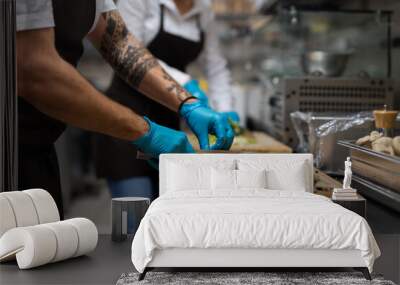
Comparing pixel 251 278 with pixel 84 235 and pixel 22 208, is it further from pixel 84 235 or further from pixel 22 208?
pixel 22 208

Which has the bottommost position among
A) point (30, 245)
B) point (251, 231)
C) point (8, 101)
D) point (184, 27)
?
point (30, 245)

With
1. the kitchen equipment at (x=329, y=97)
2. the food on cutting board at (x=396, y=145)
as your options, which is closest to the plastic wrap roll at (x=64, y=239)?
the kitchen equipment at (x=329, y=97)

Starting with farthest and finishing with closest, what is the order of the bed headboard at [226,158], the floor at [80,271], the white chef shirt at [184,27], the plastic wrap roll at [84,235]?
the white chef shirt at [184,27], the bed headboard at [226,158], the plastic wrap roll at [84,235], the floor at [80,271]

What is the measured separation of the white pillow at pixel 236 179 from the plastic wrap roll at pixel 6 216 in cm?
125

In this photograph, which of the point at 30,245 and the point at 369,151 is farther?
the point at 369,151

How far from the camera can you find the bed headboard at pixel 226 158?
15.7 ft

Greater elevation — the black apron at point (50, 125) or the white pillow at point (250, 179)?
the black apron at point (50, 125)

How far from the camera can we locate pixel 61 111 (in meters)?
4.99

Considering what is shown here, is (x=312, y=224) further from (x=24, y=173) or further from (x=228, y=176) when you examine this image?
(x=24, y=173)

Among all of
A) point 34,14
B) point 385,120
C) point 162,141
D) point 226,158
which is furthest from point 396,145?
point 34,14

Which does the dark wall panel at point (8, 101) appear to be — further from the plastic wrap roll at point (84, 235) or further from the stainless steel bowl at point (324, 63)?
the stainless steel bowl at point (324, 63)

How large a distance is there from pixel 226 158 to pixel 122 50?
1060mm

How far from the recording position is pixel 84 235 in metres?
4.37

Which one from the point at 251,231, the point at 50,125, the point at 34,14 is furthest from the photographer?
the point at 50,125
